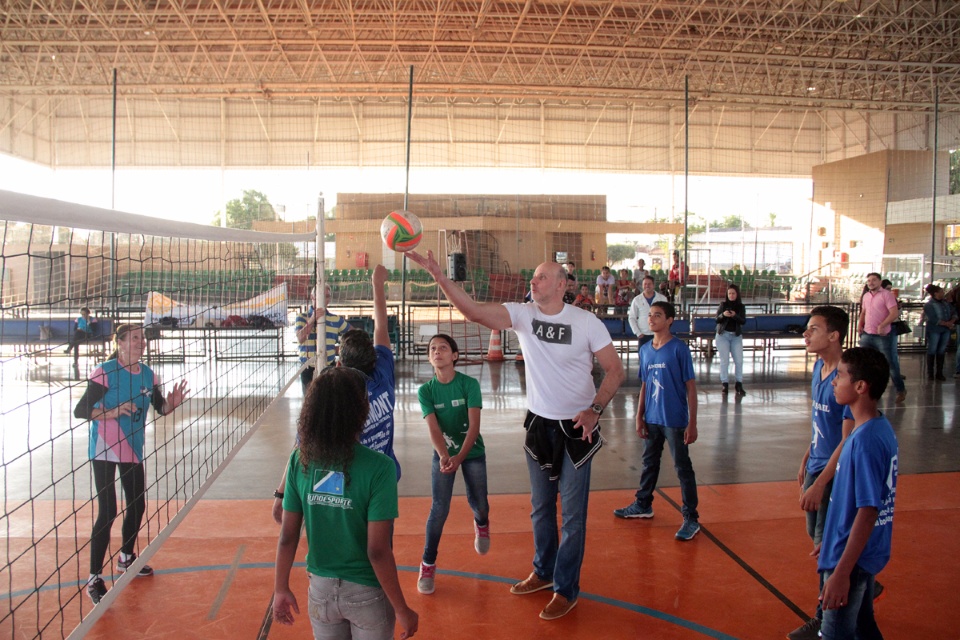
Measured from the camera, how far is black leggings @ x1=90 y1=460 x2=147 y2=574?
3.93 metres

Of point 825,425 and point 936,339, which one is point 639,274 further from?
point 825,425

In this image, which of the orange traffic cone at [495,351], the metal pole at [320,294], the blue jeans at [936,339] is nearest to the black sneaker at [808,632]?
the metal pole at [320,294]

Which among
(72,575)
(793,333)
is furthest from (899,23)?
(72,575)

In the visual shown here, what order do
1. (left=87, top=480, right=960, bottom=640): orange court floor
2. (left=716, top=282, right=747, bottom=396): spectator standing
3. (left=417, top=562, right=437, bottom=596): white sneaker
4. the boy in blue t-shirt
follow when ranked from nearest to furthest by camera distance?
the boy in blue t-shirt, (left=87, top=480, right=960, bottom=640): orange court floor, (left=417, top=562, right=437, bottom=596): white sneaker, (left=716, top=282, right=747, bottom=396): spectator standing

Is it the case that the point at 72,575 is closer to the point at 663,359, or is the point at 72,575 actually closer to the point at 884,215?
the point at 663,359

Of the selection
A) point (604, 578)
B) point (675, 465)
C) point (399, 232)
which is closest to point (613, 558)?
point (604, 578)

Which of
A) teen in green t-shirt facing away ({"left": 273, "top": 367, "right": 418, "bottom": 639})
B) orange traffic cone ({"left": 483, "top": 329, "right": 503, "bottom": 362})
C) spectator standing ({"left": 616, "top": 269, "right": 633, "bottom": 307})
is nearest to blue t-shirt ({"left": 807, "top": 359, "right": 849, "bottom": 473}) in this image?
teen in green t-shirt facing away ({"left": 273, "top": 367, "right": 418, "bottom": 639})

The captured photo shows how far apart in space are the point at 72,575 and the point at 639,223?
25543 mm

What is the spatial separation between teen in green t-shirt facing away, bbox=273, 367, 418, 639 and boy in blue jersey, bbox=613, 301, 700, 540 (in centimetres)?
295

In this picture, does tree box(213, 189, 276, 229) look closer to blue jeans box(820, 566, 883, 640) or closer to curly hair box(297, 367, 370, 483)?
curly hair box(297, 367, 370, 483)

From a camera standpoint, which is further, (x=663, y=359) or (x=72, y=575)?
(x=663, y=359)

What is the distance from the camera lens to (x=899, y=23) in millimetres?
23422

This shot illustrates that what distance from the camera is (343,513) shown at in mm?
2393

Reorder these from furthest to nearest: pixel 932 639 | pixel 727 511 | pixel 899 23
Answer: pixel 899 23, pixel 727 511, pixel 932 639
